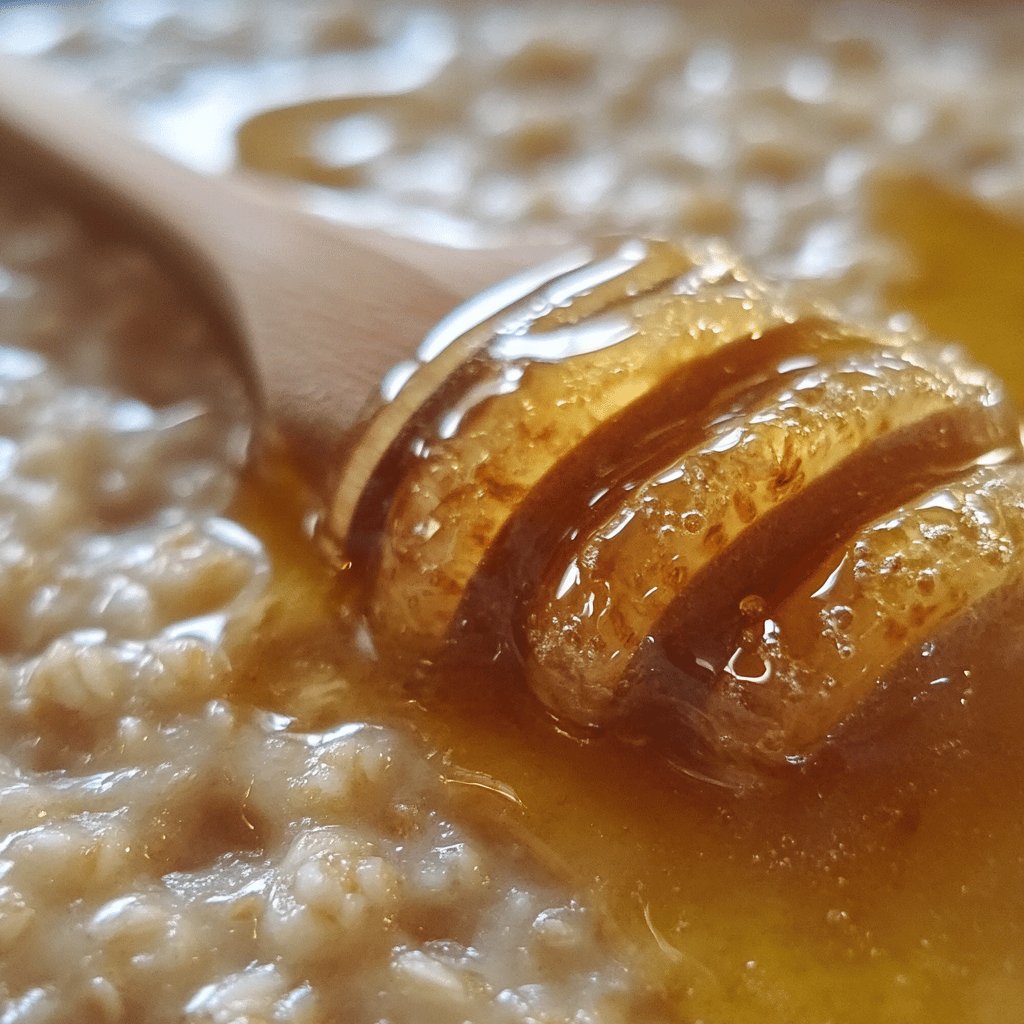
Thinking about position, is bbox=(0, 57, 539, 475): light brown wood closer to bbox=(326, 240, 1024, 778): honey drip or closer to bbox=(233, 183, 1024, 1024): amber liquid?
bbox=(326, 240, 1024, 778): honey drip

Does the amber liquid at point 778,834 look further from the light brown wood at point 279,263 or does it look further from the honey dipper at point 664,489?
the light brown wood at point 279,263

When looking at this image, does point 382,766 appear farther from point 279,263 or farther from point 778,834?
point 279,263

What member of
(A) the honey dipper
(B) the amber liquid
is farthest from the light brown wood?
(B) the amber liquid

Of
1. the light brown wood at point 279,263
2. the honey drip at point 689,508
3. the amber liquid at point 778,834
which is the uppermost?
the light brown wood at point 279,263

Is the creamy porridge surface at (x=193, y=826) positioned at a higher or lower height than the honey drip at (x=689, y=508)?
lower

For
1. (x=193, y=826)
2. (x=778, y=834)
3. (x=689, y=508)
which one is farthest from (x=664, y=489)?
(x=193, y=826)

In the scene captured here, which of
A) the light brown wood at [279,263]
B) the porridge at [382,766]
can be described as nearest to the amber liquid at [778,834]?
the porridge at [382,766]

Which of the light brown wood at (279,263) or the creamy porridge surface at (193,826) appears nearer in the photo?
the creamy porridge surface at (193,826)

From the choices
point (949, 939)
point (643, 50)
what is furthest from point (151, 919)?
point (643, 50)
